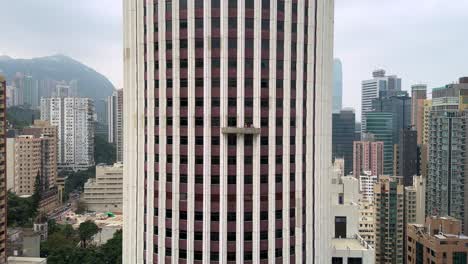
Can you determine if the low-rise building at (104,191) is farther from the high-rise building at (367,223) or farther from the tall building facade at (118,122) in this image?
the high-rise building at (367,223)

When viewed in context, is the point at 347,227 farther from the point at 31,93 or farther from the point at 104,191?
the point at 31,93

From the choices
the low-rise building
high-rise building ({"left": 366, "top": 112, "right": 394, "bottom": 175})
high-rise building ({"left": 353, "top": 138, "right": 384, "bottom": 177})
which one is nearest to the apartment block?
the low-rise building

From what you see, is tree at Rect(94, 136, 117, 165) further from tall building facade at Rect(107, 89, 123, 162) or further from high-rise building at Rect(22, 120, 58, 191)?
high-rise building at Rect(22, 120, 58, 191)

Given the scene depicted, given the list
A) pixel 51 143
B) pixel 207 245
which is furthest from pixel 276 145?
pixel 51 143

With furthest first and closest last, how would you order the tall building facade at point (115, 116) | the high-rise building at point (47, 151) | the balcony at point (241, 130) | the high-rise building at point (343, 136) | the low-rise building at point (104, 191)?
the high-rise building at point (343, 136)
the tall building facade at point (115, 116)
the low-rise building at point (104, 191)
the high-rise building at point (47, 151)
the balcony at point (241, 130)

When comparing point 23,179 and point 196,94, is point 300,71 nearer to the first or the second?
point 196,94

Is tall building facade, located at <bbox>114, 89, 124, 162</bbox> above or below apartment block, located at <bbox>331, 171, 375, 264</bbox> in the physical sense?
above

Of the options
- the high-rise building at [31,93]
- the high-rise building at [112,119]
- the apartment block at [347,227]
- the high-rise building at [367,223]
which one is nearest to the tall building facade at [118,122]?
the high-rise building at [112,119]
